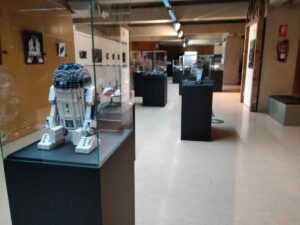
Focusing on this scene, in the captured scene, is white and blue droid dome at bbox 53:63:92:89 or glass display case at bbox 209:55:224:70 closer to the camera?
white and blue droid dome at bbox 53:63:92:89

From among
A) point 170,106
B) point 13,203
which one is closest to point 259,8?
point 170,106

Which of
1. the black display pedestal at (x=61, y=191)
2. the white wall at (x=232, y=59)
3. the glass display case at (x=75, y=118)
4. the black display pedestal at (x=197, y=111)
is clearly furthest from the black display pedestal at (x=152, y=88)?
the white wall at (x=232, y=59)

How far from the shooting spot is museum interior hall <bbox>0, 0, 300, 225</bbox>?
119 cm

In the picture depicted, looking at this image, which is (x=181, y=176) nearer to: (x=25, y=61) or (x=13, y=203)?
(x=13, y=203)

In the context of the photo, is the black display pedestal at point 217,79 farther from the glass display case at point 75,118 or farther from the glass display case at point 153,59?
the glass display case at point 75,118

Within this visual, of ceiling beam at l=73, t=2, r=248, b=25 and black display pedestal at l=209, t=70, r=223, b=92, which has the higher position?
ceiling beam at l=73, t=2, r=248, b=25

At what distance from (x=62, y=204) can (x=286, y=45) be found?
263 inches

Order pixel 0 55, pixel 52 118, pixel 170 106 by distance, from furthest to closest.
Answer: pixel 170 106 < pixel 0 55 < pixel 52 118

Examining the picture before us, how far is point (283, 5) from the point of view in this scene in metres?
5.90

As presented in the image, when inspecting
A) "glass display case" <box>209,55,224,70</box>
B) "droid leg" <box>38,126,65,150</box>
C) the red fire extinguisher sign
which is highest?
the red fire extinguisher sign

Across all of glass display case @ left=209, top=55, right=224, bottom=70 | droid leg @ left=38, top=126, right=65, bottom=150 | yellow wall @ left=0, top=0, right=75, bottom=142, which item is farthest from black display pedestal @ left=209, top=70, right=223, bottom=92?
droid leg @ left=38, top=126, right=65, bottom=150

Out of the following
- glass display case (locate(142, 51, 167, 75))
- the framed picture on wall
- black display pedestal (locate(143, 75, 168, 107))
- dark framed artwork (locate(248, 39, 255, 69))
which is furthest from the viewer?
glass display case (locate(142, 51, 167, 75))

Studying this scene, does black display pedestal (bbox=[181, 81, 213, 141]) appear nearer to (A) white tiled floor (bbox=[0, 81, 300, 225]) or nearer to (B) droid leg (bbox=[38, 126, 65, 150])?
(A) white tiled floor (bbox=[0, 81, 300, 225])

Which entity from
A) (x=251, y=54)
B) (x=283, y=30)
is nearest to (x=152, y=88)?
(x=251, y=54)
